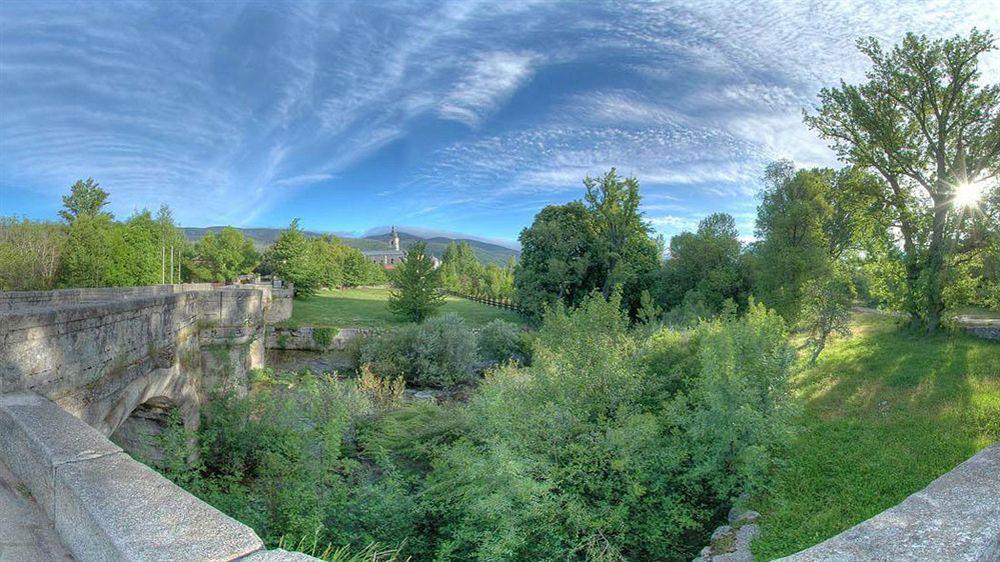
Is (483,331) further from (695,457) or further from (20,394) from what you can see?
(20,394)

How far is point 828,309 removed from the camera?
1298 cm

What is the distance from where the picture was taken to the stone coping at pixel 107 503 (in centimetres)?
215

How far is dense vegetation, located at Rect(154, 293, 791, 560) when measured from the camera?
5.86 m

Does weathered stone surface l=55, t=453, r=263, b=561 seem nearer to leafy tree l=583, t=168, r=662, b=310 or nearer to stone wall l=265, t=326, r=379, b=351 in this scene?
stone wall l=265, t=326, r=379, b=351

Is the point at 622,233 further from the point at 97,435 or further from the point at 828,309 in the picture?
the point at 97,435

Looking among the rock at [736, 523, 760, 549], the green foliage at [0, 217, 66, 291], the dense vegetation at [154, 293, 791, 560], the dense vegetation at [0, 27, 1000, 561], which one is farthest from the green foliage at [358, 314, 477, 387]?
the green foliage at [0, 217, 66, 291]

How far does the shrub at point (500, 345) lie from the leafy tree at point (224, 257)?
37.6 metres

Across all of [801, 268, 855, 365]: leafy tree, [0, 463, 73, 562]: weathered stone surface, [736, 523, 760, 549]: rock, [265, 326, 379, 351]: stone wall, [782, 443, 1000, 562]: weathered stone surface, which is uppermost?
[801, 268, 855, 365]: leafy tree

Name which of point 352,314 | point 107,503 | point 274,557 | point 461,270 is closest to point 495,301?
point 352,314

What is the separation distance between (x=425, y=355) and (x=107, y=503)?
63.8ft

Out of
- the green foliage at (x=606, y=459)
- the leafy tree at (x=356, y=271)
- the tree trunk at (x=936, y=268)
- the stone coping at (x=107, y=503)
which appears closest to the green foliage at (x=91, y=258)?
the leafy tree at (x=356, y=271)

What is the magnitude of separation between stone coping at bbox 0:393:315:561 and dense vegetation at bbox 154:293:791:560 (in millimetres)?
2237

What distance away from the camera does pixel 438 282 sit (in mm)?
35000

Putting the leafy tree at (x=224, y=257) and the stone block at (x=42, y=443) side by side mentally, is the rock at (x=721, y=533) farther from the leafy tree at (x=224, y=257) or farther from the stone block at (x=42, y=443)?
the leafy tree at (x=224, y=257)
